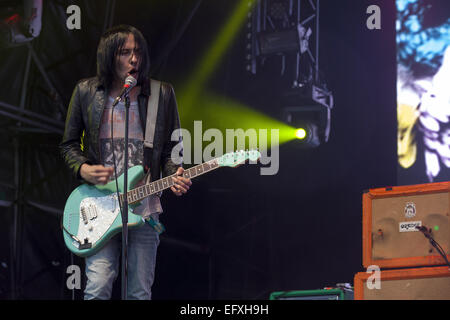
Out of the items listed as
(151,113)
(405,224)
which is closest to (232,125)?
(405,224)

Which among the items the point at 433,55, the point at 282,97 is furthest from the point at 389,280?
the point at 433,55

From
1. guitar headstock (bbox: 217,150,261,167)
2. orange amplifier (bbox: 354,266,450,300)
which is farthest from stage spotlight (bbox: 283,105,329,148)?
guitar headstock (bbox: 217,150,261,167)

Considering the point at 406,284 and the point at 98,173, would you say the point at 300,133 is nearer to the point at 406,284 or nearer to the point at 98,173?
the point at 406,284

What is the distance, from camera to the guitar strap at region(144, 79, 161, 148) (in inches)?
121

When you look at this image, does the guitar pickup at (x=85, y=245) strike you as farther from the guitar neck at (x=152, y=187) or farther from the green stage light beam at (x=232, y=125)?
the green stage light beam at (x=232, y=125)

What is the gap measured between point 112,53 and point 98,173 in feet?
2.19

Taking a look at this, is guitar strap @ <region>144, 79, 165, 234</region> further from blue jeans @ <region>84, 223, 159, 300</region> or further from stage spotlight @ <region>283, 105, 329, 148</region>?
stage spotlight @ <region>283, 105, 329, 148</region>

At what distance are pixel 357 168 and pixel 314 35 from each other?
4.15 feet

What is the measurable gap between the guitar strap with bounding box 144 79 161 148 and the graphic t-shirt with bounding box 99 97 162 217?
0.03 meters

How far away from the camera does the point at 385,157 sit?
5438 millimetres

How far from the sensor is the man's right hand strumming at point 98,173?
2.93 meters

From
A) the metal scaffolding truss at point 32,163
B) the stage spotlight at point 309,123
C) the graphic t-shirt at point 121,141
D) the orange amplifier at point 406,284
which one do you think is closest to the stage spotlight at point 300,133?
the stage spotlight at point 309,123

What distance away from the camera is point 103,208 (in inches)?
121

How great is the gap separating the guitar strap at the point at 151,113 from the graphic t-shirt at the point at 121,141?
0.03 metres
